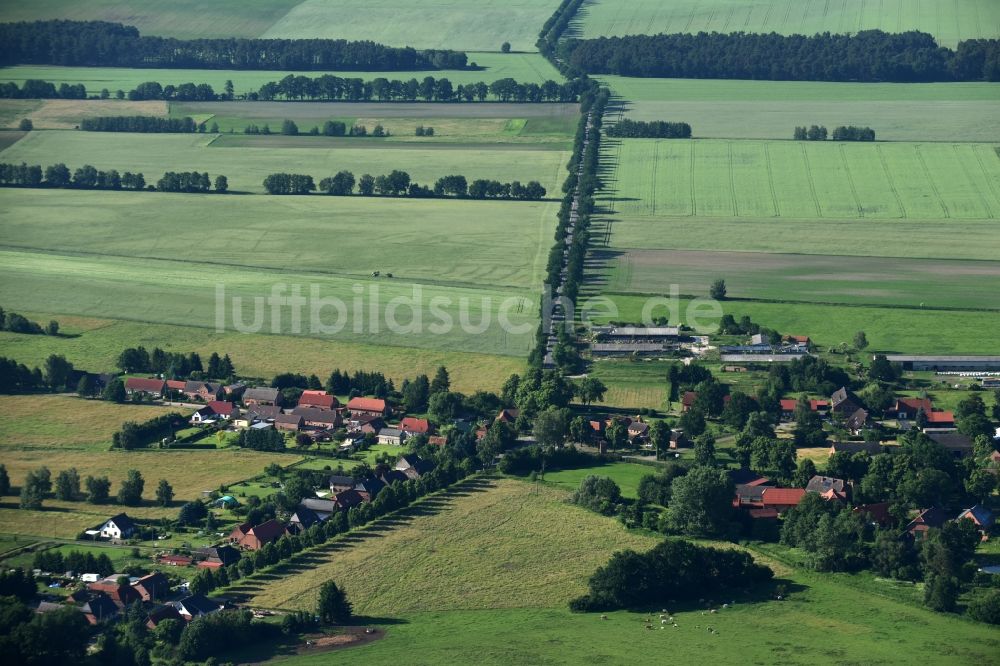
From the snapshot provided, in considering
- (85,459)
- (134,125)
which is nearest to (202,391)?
(85,459)

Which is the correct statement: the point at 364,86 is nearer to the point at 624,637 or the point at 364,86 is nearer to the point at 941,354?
the point at 941,354

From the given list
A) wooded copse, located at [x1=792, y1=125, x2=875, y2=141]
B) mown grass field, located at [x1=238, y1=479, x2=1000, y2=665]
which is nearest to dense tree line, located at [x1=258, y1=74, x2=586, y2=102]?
wooded copse, located at [x1=792, y1=125, x2=875, y2=141]

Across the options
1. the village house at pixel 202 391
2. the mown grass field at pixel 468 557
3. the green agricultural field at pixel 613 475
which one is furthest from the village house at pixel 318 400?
the green agricultural field at pixel 613 475

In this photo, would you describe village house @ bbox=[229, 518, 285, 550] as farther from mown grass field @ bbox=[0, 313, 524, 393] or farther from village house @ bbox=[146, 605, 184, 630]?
mown grass field @ bbox=[0, 313, 524, 393]

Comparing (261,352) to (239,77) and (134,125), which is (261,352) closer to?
(134,125)

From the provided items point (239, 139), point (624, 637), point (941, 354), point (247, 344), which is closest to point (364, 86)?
point (239, 139)

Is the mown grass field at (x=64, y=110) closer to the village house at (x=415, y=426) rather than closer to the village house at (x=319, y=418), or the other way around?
the village house at (x=319, y=418)
